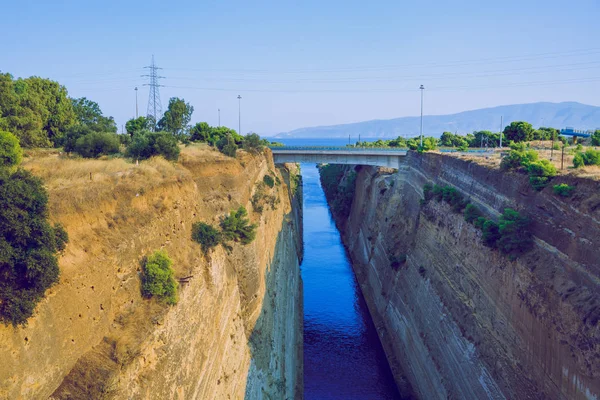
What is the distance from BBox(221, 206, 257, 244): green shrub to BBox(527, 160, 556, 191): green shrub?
12037 millimetres

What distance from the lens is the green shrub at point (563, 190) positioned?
17219 mm

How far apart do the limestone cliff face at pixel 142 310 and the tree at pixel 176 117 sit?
1476 centimetres

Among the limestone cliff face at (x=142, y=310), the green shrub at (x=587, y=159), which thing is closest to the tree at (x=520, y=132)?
the green shrub at (x=587, y=159)

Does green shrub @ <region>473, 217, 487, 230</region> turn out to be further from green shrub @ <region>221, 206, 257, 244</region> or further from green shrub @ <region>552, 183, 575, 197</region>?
green shrub @ <region>221, 206, 257, 244</region>

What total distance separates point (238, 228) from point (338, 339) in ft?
44.9

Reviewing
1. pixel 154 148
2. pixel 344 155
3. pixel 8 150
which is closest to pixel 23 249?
pixel 8 150

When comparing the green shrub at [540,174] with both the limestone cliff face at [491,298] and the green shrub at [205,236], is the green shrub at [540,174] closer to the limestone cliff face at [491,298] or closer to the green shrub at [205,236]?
the limestone cliff face at [491,298]

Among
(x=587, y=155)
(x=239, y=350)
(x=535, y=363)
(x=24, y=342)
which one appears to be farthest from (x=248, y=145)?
(x=24, y=342)

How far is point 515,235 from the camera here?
18891mm

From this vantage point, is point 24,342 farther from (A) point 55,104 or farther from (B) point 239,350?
(A) point 55,104

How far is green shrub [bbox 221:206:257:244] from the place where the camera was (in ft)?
71.4

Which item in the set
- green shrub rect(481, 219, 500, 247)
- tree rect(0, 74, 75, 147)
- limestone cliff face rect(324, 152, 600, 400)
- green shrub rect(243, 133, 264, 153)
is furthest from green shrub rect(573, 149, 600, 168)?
green shrub rect(243, 133, 264, 153)

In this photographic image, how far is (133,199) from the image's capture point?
15180 millimetres

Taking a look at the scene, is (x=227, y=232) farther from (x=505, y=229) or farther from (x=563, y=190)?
(x=563, y=190)
